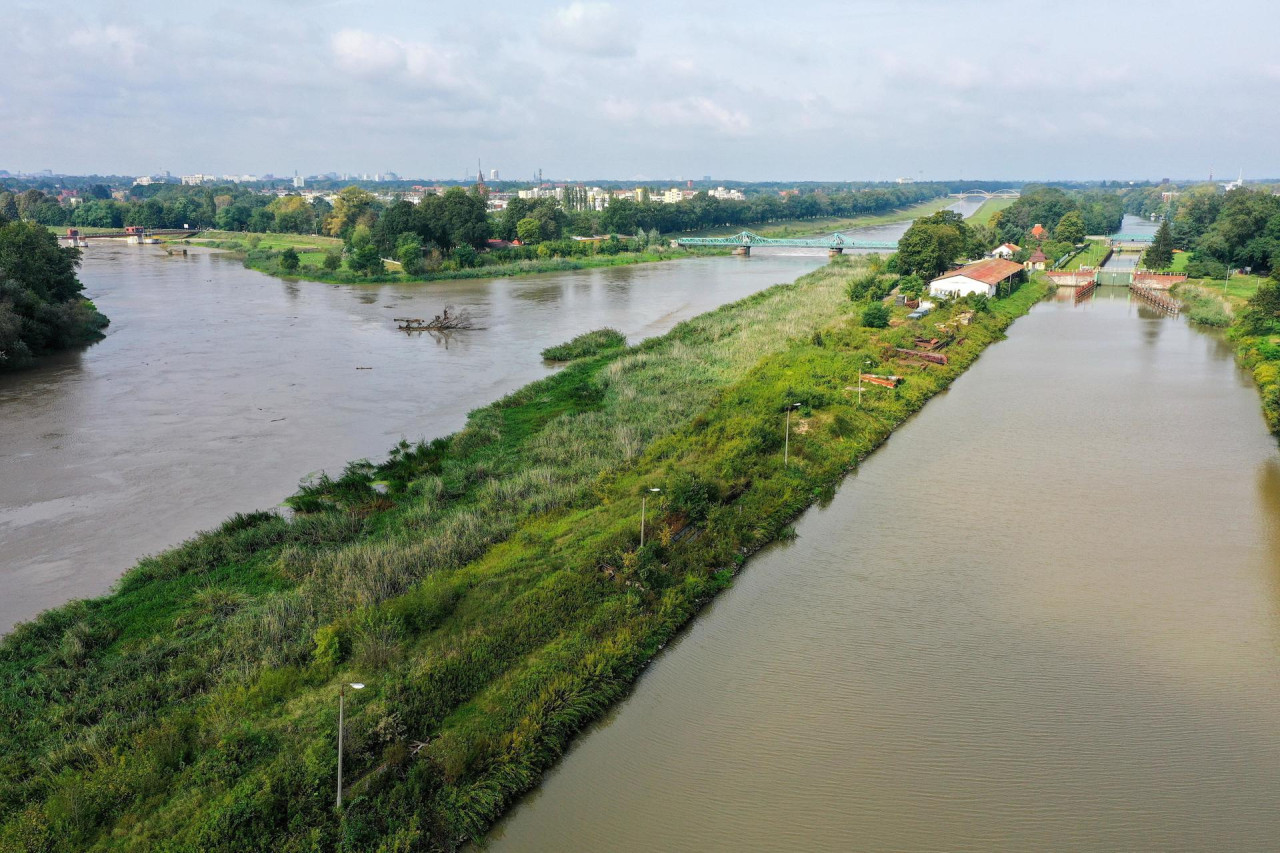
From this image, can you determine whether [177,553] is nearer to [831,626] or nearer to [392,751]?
[392,751]

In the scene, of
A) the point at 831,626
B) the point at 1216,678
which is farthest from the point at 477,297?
the point at 1216,678

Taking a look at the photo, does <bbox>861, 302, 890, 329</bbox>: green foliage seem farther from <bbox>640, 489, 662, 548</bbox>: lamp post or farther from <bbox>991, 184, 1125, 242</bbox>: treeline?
<bbox>991, 184, 1125, 242</bbox>: treeline

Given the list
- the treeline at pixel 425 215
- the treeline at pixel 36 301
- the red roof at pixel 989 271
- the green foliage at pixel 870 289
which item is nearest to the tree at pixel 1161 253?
the red roof at pixel 989 271

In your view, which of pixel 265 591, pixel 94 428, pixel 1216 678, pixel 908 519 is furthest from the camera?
pixel 94 428

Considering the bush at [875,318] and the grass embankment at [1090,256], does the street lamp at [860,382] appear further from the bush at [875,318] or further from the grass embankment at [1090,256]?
the grass embankment at [1090,256]

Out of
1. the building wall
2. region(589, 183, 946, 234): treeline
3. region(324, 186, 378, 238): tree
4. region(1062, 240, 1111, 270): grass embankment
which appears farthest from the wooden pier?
region(324, 186, 378, 238): tree
